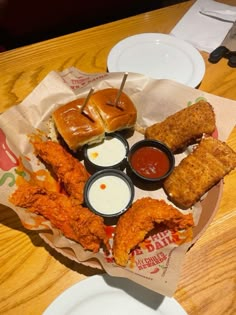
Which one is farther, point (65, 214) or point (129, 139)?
point (129, 139)

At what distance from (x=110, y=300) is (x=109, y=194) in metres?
0.67

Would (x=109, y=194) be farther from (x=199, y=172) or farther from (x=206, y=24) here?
(x=206, y=24)

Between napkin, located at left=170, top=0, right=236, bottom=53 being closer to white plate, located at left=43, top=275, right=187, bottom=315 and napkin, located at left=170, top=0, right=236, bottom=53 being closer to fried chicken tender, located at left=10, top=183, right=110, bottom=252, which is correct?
fried chicken tender, located at left=10, top=183, right=110, bottom=252

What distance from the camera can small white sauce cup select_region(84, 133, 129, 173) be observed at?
246cm

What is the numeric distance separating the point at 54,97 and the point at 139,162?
755mm

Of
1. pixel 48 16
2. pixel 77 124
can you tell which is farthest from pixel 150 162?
pixel 48 16

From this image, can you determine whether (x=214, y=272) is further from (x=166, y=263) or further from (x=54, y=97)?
(x=54, y=97)

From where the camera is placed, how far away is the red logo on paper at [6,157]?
87.0 inches

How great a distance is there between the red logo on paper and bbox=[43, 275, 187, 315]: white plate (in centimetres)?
83

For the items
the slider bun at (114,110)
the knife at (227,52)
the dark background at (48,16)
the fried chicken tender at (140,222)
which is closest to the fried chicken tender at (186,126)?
the slider bun at (114,110)

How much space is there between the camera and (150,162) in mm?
2434

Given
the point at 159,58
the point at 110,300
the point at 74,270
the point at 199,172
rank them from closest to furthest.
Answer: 1. the point at 110,300
2. the point at 74,270
3. the point at 199,172
4. the point at 159,58

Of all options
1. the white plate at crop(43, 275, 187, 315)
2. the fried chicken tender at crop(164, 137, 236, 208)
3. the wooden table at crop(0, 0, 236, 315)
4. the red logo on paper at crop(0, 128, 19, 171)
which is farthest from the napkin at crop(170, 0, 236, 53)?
the white plate at crop(43, 275, 187, 315)

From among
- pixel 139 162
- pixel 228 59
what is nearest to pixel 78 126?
pixel 139 162
